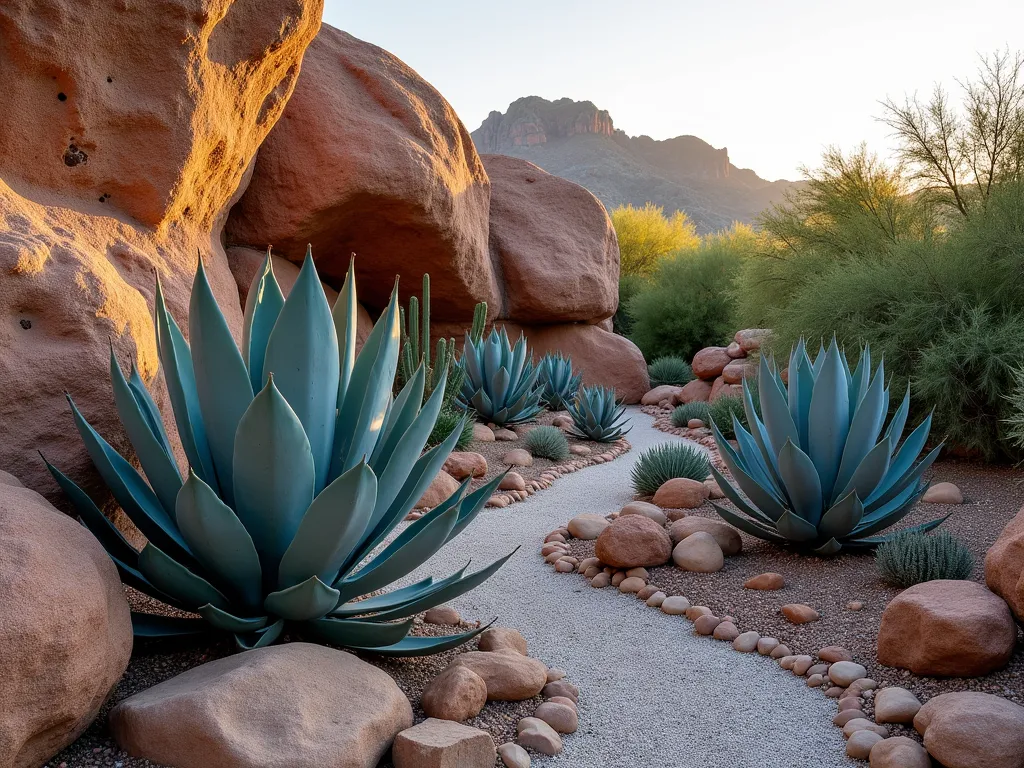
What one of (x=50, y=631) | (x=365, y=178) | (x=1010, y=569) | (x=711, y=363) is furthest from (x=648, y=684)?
(x=711, y=363)

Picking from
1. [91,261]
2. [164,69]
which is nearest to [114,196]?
[164,69]

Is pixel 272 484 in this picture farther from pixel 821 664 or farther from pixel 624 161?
pixel 624 161

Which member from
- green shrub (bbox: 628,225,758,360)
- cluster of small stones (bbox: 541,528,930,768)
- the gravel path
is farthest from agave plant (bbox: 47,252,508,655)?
green shrub (bbox: 628,225,758,360)

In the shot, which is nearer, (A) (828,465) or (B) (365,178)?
(A) (828,465)

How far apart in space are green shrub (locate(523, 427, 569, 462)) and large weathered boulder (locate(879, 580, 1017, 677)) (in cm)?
452

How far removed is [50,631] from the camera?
5.58 feet

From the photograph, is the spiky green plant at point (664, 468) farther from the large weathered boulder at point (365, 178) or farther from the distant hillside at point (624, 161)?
the distant hillside at point (624, 161)

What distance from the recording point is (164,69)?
12.2ft

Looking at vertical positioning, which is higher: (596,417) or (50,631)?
(50,631)

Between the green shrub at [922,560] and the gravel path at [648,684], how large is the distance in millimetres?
841

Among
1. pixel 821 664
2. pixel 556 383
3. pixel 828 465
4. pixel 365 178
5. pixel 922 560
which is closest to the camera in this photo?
pixel 821 664

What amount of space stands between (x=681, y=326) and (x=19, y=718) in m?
15.7

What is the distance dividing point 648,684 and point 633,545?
1.18 m

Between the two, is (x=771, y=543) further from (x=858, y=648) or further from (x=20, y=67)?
(x=20, y=67)
